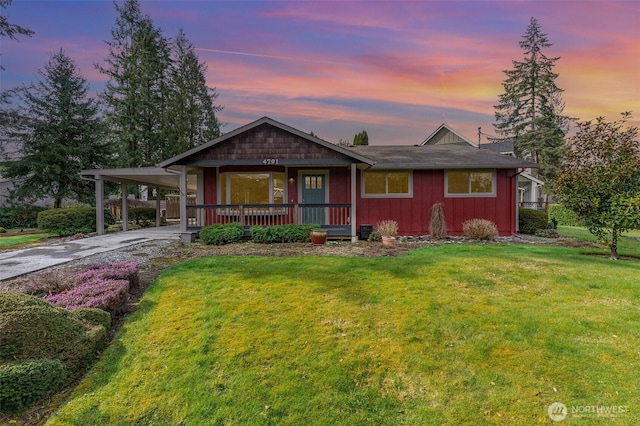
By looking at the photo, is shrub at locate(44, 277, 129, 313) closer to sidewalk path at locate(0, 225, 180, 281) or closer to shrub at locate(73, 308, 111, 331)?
shrub at locate(73, 308, 111, 331)

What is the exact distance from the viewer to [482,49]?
10344 mm

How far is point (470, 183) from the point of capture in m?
11.1

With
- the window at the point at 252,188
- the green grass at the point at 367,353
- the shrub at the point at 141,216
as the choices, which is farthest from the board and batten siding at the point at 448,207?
the shrub at the point at 141,216

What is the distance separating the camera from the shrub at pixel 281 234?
912 centimetres

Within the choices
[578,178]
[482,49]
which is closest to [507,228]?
[578,178]

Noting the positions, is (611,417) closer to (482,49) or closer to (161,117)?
(482,49)

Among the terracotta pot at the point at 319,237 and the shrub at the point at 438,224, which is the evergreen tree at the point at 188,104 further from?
the shrub at the point at 438,224

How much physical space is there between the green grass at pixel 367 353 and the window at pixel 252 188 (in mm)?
6231

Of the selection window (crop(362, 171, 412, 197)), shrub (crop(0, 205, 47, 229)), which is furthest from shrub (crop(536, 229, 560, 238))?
shrub (crop(0, 205, 47, 229))

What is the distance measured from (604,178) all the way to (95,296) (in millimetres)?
10425

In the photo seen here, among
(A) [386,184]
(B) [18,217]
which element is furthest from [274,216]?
(B) [18,217]

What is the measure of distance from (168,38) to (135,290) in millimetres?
24003

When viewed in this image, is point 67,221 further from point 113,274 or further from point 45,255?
point 113,274

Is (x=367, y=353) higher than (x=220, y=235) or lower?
lower
